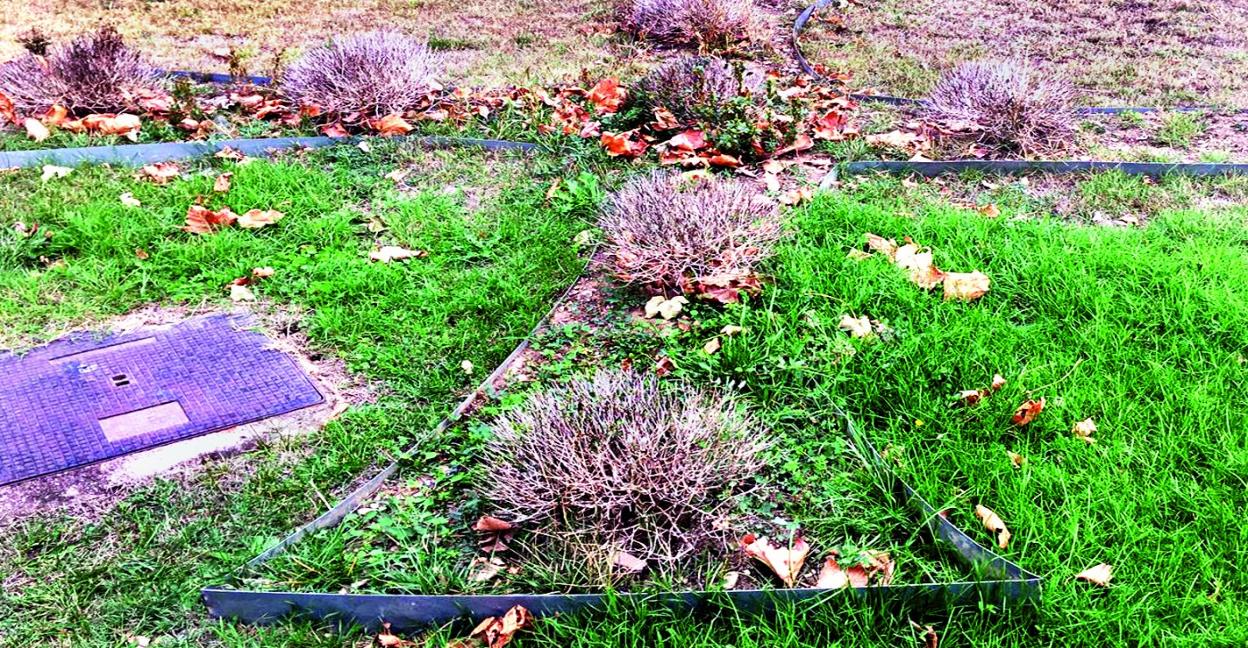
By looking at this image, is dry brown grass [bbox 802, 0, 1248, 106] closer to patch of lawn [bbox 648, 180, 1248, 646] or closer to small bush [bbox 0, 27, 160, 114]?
patch of lawn [bbox 648, 180, 1248, 646]

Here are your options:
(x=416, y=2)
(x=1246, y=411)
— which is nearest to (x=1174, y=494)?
(x=1246, y=411)

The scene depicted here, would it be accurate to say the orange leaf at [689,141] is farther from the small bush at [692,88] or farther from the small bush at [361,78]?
the small bush at [361,78]

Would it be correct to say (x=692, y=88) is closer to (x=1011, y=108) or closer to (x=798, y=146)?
(x=798, y=146)

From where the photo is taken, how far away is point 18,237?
154 inches

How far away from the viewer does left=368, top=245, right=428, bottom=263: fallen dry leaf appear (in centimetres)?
395

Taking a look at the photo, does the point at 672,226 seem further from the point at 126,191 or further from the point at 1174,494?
the point at 126,191

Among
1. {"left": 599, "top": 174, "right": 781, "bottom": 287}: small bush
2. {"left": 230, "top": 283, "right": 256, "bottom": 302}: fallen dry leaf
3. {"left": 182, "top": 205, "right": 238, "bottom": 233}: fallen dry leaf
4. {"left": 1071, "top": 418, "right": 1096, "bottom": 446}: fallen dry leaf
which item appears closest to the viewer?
{"left": 1071, "top": 418, "right": 1096, "bottom": 446}: fallen dry leaf

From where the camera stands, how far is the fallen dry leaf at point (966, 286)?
3438mm

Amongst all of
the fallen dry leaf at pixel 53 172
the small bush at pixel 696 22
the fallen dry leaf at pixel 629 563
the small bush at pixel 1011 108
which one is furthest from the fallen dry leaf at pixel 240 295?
the small bush at pixel 696 22

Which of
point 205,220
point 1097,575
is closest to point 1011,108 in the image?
point 1097,575

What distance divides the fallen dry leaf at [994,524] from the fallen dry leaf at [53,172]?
454 cm

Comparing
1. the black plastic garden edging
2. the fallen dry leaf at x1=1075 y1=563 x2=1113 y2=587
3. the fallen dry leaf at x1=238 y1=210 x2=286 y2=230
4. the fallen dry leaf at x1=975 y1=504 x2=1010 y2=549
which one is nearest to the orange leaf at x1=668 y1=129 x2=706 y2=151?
the fallen dry leaf at x1=238 y1=210 x2=286 y2=230

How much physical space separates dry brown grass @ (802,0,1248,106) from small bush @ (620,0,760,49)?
58 centimetres

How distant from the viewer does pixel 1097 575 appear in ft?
7.39
